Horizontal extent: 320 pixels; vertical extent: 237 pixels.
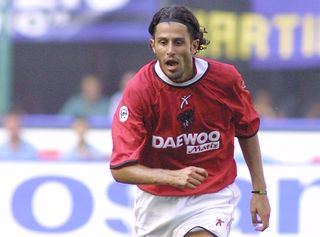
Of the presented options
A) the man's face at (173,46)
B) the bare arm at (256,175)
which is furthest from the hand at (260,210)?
the man's face at (173,46)

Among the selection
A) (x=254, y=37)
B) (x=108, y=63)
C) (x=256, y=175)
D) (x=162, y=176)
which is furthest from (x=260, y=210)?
(x=108, y=63)

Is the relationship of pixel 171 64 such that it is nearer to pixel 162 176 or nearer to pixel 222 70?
pixel 222 70

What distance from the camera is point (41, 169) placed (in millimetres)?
9727

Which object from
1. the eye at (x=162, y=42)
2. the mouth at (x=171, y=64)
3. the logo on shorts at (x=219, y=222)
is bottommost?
the logo on shorts at (x=219, y=222)

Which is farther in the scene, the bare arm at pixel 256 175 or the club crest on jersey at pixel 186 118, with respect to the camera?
the bare arm at pixel 256 175

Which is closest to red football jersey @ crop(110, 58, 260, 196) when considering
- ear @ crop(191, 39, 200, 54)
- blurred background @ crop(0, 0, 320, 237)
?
ear @ crop(191, 39, 200, 54)

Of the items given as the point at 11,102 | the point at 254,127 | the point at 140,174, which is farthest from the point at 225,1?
the point at 140,174

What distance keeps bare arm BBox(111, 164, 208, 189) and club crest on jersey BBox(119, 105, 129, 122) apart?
27cm

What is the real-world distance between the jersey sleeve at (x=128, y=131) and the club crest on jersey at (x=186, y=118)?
22 cm

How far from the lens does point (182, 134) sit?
612 centimetres

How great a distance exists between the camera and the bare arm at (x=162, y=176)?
554 centimetres

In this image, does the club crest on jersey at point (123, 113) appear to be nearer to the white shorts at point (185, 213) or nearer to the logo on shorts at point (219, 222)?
the white shorts at point (185, 213)

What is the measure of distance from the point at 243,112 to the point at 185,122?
373mm

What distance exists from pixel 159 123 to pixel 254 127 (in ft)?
1.96
